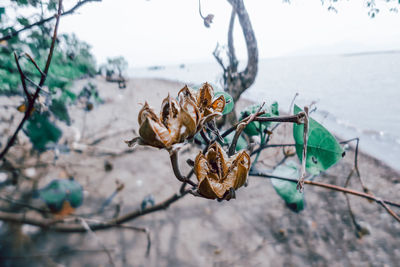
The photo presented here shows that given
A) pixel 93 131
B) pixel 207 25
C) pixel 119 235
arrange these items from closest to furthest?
pixel 207 25, pixel 119 235, pixel 93 131

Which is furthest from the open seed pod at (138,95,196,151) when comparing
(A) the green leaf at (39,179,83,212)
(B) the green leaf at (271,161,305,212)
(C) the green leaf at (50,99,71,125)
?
(A) the green leaf at (39,179,83,212)

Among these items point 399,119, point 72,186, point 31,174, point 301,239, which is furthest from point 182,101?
point 399,119

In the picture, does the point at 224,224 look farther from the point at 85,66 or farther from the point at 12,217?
the point at 85,66

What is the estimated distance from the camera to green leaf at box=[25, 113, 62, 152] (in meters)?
1.08

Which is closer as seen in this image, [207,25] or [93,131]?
[207,25]

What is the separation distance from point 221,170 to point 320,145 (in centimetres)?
27

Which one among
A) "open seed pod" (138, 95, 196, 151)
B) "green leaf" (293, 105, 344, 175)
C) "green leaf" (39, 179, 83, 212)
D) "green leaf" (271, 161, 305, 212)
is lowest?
"green leaf" (39, 179, 83, 212)

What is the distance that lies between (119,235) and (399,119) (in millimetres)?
7244

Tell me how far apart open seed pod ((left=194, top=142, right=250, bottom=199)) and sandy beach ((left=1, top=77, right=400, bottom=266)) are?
0.77 meters

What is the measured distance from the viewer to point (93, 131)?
11.0 feet

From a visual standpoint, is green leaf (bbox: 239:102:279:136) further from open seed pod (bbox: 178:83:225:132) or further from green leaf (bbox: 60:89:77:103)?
green leaf (bbox: 60:89:77:103)

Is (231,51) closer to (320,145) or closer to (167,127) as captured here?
(320,145)

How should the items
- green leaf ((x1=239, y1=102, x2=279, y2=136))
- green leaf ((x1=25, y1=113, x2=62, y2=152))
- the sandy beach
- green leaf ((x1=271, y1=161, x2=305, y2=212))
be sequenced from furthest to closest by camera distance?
the sandy beach < green leaf ((x1=25, y1=113, x2=62, y2=152)) < green leaf ((x1=271, y1=161, x2=305, y2=212)) < green leaf ((x1=239, y1=102, x2=279, y2=136))

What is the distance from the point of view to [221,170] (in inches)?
12.1
